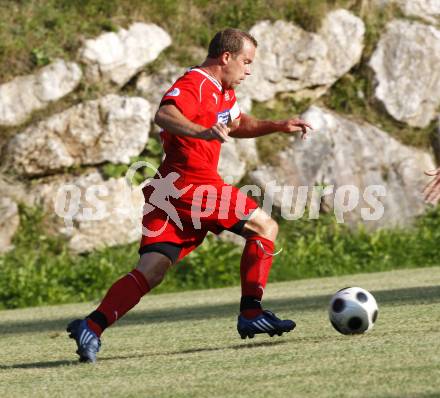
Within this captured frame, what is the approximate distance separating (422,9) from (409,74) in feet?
4.78

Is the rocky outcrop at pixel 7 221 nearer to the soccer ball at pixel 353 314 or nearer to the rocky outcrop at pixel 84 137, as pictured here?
the rocky outcrop at pixel 84 137

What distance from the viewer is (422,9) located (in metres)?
19.1

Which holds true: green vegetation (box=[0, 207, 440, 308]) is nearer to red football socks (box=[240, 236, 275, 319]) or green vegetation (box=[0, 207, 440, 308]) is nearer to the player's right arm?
red football socks (box=[240, 236, 275, 319])

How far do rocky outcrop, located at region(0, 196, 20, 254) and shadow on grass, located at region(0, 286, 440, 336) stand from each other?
15.3ft

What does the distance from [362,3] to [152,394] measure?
14.9 m

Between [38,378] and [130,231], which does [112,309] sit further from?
[130,231]

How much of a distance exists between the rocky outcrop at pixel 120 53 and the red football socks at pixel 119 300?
1066cm

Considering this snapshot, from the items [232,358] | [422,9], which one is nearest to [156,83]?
[422,9]

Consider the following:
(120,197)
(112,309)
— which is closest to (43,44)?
(120,197)

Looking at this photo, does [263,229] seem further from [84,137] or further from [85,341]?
[84,137]

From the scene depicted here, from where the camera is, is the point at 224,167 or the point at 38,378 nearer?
the point at 38,378

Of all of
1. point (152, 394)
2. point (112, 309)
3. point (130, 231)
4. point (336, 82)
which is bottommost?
point (130, 231)

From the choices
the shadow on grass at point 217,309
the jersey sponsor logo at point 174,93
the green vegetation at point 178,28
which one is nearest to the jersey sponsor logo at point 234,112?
the jersey sponsor logo at point 174,93

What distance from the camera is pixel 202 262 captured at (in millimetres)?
14938
